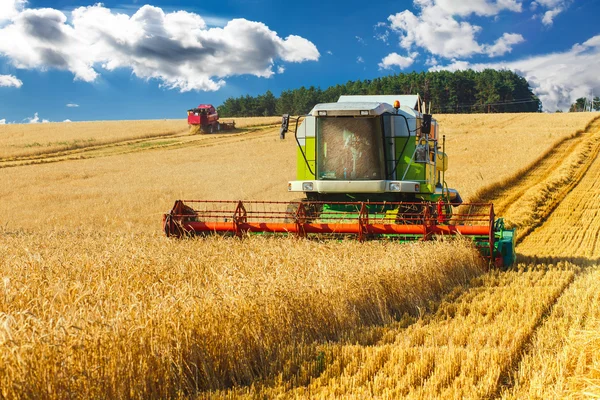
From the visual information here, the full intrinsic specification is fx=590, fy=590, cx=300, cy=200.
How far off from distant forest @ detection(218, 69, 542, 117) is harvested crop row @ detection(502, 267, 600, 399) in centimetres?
6666

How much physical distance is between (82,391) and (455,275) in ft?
14.7

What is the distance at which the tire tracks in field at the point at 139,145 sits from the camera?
29078mm

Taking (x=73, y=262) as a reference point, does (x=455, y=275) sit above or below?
below

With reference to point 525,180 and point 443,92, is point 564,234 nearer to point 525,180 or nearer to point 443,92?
point 525,180

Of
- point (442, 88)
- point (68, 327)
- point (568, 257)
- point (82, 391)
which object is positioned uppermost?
point (442, 88)

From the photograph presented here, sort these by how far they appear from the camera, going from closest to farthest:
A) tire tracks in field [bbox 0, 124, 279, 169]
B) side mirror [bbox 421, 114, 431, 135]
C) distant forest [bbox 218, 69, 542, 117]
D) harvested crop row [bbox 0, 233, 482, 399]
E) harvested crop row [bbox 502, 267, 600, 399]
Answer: harvested crop row [bbox 0, 233, 482, 399], harvested crop row [bbox 502, 267, 600, 399], side mirror [bbox 421, 114, 431, 135], tire tracks in field [bbox 0, 124, 279, 169], distant forest [bbox 218, 69, 542, 117]

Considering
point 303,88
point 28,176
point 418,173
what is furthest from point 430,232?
point 303,88

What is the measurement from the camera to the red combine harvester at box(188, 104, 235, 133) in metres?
39.9

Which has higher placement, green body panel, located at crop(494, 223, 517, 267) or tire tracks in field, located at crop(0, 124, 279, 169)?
tire tracks in field, located at crop(0, 124, 279, 169)

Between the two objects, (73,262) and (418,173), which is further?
(418,173)

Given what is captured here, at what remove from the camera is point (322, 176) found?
905 centimetres

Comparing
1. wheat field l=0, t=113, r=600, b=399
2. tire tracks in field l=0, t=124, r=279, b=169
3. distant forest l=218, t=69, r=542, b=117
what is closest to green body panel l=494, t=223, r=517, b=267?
wheat field l=0, t=113, r=600, b=399

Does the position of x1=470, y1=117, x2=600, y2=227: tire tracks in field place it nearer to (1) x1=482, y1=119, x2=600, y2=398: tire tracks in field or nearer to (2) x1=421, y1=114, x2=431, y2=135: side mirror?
(1) x1=482, y1=119, x2=600, y2=398: tire tracks in field

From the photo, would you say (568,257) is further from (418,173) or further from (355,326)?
(355,326)
